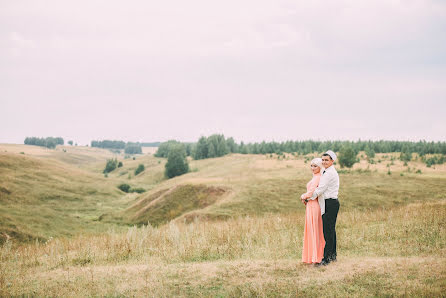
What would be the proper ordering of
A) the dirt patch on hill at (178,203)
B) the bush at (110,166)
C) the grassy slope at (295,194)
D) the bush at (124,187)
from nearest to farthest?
1. the grassy slope at (295,194)
2. the dirt patch on hill at (178,203)
3. the bush at (124,187)
4. the bush at (110,166)

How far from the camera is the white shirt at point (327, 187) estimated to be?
9180 mm

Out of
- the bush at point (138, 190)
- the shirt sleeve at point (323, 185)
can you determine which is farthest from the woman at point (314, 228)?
the bush at point (138, 190)

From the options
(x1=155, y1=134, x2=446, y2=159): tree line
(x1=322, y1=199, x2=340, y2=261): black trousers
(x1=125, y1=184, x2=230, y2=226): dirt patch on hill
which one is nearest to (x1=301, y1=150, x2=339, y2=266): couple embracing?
(x1=322, y1=199, x2=340, y2=261): black trousers

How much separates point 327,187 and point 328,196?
0.26 m

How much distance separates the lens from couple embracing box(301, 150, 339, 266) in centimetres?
924

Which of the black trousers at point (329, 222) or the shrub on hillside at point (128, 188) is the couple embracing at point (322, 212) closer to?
the black trousers at point (329, 222)

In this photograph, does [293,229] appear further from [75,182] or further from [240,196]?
[75,182]

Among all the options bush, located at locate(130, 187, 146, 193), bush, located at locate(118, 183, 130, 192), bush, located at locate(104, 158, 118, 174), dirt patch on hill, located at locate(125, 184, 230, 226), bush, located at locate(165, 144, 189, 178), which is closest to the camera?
dirt patch on hill, located at locate(125, 184, 230, 226)

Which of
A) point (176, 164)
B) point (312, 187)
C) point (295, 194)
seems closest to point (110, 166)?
point (176, 164)

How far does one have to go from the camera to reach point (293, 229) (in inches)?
639

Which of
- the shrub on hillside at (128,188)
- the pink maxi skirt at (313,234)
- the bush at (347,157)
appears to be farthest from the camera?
the shrub on hillside at (128,188)

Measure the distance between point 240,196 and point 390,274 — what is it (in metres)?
25.9

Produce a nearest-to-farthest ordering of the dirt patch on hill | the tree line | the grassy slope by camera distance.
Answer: the grassy slope, the dirt patch on hill, the tree line

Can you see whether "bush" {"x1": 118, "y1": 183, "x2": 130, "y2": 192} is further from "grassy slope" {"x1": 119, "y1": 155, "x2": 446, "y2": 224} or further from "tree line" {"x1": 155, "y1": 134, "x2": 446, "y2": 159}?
"tree line" {"x1": 155, "y1": 134, "x2": 446, "y2": 159}
